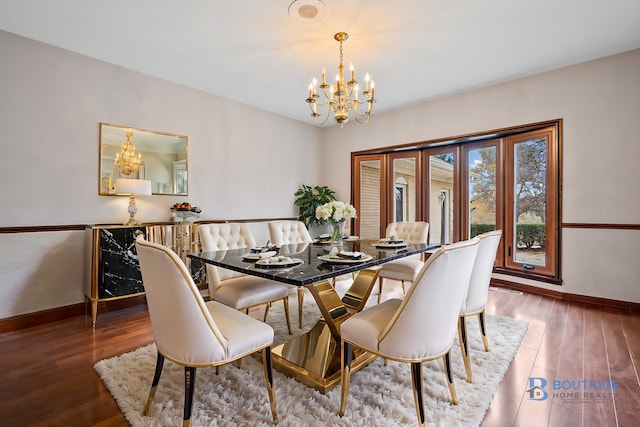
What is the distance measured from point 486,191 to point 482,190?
5 centimetres

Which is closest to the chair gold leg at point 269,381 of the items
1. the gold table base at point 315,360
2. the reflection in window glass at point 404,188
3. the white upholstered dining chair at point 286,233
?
the gold table base at point 315,360

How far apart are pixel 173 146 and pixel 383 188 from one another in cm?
338

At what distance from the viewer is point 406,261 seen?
10.9 ft

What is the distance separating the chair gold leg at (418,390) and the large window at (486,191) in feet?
10.6

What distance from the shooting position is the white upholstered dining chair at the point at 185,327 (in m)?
1.37

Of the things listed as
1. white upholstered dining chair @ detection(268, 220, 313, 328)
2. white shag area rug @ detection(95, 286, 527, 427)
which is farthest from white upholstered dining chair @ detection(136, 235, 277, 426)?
white upholstered dining chair @ detection(268, 220, 313, 328)

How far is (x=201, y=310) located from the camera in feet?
4.55

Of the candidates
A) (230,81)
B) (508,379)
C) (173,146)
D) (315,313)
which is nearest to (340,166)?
(230,81)

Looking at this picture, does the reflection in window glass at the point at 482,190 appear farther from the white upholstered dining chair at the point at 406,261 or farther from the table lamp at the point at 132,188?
the table lamp at the point at 132,188

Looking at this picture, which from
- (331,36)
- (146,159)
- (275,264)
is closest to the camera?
(275,264)

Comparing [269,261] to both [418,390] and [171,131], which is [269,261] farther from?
[171,131]

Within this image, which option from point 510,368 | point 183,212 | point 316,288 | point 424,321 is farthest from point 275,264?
point 183,212

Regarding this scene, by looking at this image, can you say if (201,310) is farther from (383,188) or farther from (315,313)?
(383,188)

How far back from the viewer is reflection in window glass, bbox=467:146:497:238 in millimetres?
4359
